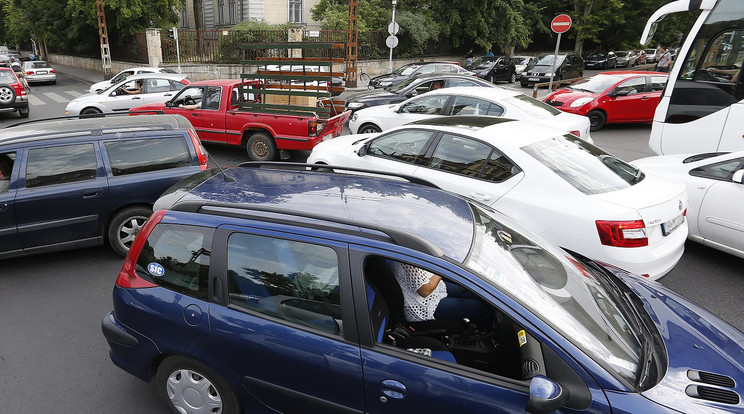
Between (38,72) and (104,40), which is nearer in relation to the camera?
(38,72)

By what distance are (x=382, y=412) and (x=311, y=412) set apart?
45 centimetres

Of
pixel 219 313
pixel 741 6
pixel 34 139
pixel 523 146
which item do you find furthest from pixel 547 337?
pixel 741 6

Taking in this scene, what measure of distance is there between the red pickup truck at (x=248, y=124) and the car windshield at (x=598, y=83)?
25.4 feet

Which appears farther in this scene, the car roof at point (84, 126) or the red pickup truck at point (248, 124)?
the red pickup truck at point (248, 124)

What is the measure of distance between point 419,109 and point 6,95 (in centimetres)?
1315

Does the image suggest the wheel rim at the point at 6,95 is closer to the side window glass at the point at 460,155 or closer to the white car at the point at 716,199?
the side window glass at the point at 460,155

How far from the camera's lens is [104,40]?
90.3 feet

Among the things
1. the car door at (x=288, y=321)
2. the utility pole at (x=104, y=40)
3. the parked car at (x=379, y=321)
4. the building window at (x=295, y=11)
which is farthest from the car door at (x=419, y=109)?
the building window at (x=295, y=11)

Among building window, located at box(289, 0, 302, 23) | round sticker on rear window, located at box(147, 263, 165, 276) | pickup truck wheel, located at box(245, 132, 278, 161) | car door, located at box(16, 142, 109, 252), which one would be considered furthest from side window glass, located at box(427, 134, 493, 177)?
building window, located at box(289, 0, 302, 23)

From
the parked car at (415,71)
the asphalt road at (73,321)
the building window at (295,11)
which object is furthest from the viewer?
the building window at (295,11)

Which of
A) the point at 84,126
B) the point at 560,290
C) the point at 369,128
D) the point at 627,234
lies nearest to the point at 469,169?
the point at 627,234

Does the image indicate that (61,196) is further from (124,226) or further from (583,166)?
(583,166)

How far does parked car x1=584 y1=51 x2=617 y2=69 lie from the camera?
115 feet

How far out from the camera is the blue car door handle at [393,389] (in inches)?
90.2
